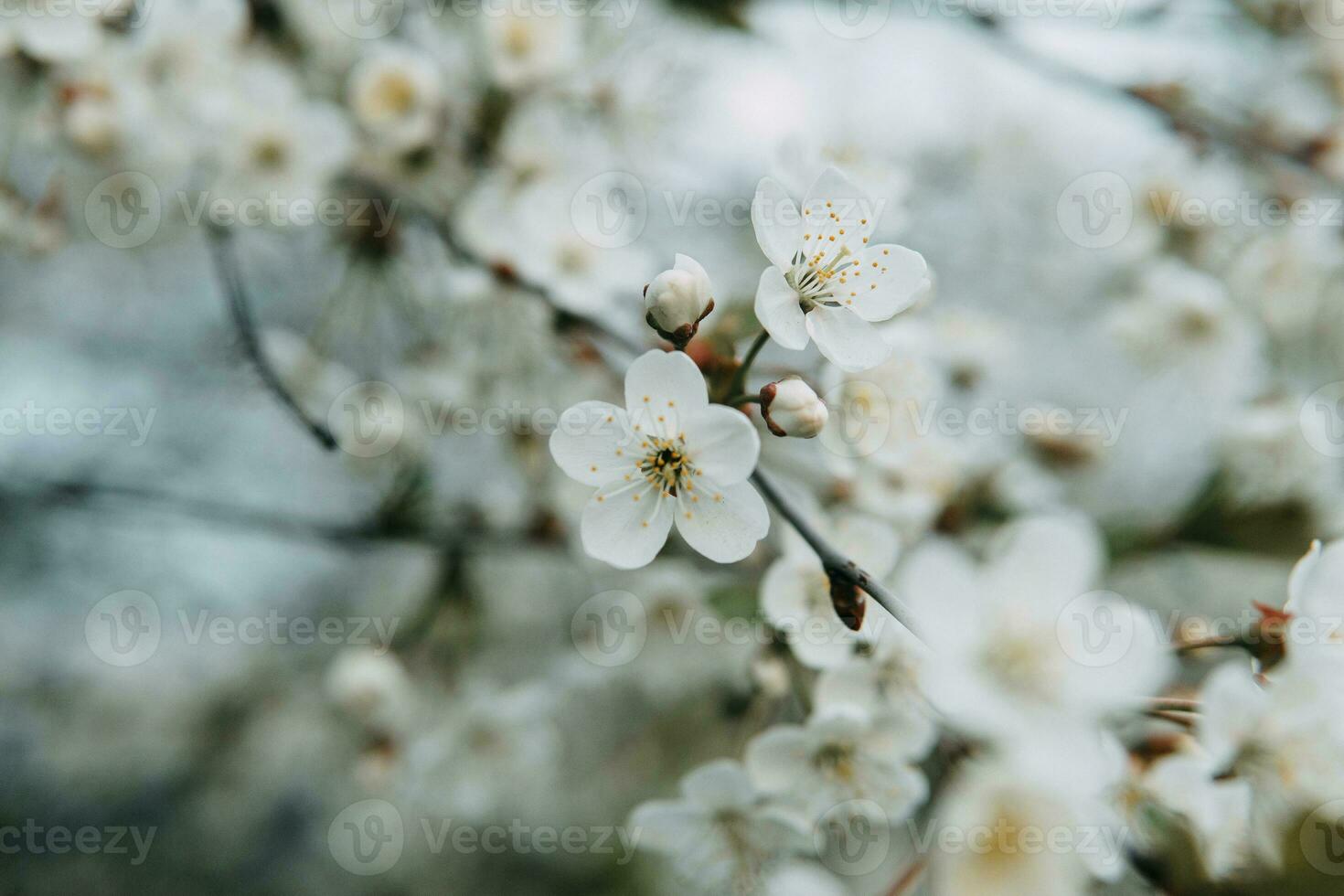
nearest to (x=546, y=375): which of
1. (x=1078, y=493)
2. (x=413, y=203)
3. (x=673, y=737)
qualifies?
(x=413, y=203)

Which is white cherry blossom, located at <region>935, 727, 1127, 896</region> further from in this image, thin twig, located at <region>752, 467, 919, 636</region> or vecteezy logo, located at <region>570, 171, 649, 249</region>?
vecteezy logo, located at <region>570, 171, 649, 249</region>

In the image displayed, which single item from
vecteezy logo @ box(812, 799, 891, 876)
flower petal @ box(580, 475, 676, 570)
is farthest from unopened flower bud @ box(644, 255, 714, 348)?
vecteezy logo @ box(812, 799, 891, 876)

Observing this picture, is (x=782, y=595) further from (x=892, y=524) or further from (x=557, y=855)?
(x=557, y=855)

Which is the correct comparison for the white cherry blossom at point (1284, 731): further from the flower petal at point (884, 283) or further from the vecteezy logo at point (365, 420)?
the vecteezy logo at point (365, 420)

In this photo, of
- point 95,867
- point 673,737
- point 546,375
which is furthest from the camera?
point 95,867

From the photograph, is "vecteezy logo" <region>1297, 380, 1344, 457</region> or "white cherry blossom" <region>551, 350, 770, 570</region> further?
"vecteezy logo" <region>1297, 380, 1344, 457</region>

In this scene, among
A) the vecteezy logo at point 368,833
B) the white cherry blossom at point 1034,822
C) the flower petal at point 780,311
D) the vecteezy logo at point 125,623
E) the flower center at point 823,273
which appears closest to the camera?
the white cherry blossom at point 1034,822

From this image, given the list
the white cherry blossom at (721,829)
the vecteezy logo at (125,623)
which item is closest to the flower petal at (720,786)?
the white cherry blossom at (721,829)
